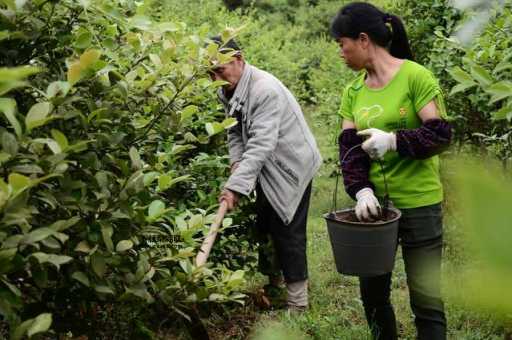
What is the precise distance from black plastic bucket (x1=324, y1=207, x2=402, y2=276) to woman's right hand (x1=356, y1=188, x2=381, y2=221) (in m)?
0.08

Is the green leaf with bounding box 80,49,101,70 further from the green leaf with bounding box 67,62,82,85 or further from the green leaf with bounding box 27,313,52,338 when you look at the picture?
the green leaf with bounding box 27,313,52,338

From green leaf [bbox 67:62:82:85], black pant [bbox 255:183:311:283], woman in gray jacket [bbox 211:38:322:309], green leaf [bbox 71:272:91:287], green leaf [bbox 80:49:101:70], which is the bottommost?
black pant [bbox 255:183:311:283]

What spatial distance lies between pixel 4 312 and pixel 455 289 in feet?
3.89

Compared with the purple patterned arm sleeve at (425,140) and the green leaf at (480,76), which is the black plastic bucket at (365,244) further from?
the green leaf at (480,76)

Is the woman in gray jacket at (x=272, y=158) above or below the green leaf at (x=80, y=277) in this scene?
below

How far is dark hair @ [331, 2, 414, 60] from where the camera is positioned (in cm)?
321

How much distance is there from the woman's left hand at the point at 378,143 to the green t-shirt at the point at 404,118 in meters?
0.15

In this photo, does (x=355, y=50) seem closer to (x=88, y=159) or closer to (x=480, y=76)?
(x=480, y=76)

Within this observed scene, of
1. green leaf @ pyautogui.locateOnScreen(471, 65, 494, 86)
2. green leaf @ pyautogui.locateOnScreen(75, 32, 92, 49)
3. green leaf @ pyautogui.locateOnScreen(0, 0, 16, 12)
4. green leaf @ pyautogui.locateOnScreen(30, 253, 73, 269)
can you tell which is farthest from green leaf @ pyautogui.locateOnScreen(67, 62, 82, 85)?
green leaf @ pyautogui.locateOnScreen(471, 65, 494, 86)

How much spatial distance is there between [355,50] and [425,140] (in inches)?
22.4

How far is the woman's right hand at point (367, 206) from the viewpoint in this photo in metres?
3.17

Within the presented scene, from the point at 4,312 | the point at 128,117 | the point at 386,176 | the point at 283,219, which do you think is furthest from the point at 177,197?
the point at 4,312

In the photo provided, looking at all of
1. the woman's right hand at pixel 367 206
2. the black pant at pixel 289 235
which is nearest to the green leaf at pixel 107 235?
the woman's right hand at pixel 367 206

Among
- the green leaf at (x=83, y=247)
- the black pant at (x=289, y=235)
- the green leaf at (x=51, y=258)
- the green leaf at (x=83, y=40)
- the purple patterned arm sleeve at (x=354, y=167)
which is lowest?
the black pant at (x=289, y=235)
